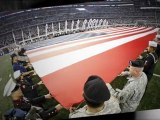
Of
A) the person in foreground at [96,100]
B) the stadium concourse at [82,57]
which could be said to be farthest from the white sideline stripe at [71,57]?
the person in foreground at [96,100]

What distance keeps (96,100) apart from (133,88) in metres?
0.43

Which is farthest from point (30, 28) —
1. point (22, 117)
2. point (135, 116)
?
point (135, 116)

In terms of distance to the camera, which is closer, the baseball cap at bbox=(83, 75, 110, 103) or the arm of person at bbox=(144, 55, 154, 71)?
the baseball cap at bbox=(83, 75, 110, 103)

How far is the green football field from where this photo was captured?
2.92m

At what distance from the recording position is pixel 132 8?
3.16 metres

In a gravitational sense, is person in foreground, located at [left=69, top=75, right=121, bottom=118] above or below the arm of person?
below

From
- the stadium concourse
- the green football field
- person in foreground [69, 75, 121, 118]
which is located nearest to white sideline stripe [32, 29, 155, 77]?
the stadium concourse

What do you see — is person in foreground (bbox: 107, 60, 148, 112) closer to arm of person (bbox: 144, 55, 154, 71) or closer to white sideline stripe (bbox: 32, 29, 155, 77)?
arm of person (bbox: 144, 55, 154, 71)

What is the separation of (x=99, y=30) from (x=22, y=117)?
3.69 feet

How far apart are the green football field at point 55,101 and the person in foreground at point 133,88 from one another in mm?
51

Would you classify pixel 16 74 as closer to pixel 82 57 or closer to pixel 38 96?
pixel 38 96

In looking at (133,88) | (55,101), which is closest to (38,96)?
(55,101)

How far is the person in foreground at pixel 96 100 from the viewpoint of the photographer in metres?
2.95

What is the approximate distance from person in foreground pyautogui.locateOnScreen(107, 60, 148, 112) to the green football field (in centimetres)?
5
